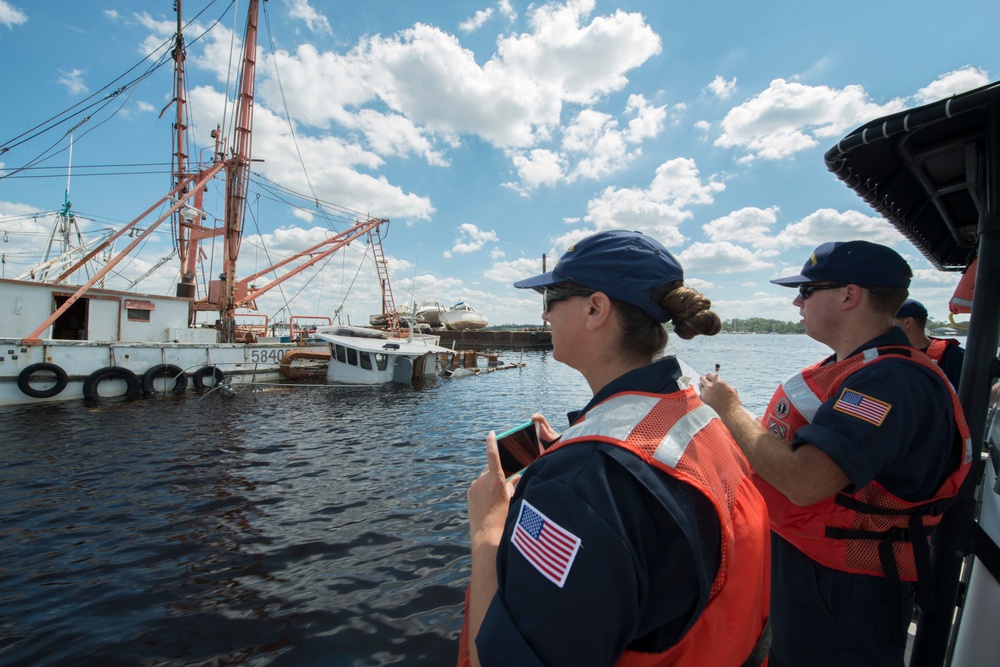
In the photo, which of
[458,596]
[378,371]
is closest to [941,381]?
[458,596]

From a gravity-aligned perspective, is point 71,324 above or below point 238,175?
below

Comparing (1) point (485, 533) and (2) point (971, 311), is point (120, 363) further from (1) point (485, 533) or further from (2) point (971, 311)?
(2) point (971, 311)

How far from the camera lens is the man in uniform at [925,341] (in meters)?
3.97

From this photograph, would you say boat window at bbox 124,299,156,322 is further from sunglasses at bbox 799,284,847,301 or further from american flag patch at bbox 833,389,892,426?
american flag patch at bbox 833,389,892,426

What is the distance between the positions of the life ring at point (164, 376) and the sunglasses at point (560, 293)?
869 inches

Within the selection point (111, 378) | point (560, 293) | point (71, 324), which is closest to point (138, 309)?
point (71, 324)

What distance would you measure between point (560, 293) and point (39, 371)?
22191 millimetres

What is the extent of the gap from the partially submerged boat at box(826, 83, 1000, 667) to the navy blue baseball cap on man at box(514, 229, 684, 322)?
1.50 metres

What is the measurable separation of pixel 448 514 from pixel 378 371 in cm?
1729

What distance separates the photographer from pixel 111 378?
17844 millimetres

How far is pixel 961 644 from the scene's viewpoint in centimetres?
202

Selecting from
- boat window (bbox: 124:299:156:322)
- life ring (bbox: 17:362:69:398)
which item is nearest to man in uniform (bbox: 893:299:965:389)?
life ring (bbox: 17:362:69:398)

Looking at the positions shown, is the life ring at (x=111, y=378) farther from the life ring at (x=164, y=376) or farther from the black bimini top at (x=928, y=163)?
the black bimini top at (x=928, y=163)

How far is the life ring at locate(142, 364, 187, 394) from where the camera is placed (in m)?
18.5
